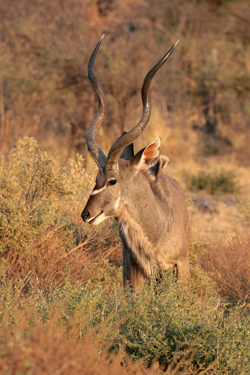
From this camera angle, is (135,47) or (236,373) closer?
(236,373)

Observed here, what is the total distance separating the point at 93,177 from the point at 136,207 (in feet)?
5.39

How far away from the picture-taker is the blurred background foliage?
10.9 m

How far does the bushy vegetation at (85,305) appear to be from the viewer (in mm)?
2479

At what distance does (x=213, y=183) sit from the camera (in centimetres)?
1026

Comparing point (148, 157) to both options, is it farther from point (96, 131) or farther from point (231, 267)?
point (231, 267)

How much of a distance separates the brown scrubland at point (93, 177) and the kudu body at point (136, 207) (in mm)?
396

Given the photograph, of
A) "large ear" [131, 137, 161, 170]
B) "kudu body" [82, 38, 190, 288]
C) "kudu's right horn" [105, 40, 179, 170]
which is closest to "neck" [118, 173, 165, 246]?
"kudu body" [82, 38, 190, 288]

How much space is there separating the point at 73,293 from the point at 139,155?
1343mm

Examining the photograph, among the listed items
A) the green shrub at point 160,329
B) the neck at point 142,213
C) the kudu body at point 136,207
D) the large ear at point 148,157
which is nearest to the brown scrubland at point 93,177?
the green shrub at point 160,329

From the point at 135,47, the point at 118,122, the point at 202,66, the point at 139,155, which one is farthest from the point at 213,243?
the point at 202,66

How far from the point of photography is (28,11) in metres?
12.9

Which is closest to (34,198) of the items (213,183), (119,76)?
(213,183)

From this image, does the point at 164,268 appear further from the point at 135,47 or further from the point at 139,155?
the point at 135,47

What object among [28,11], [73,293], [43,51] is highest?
[28,11]
